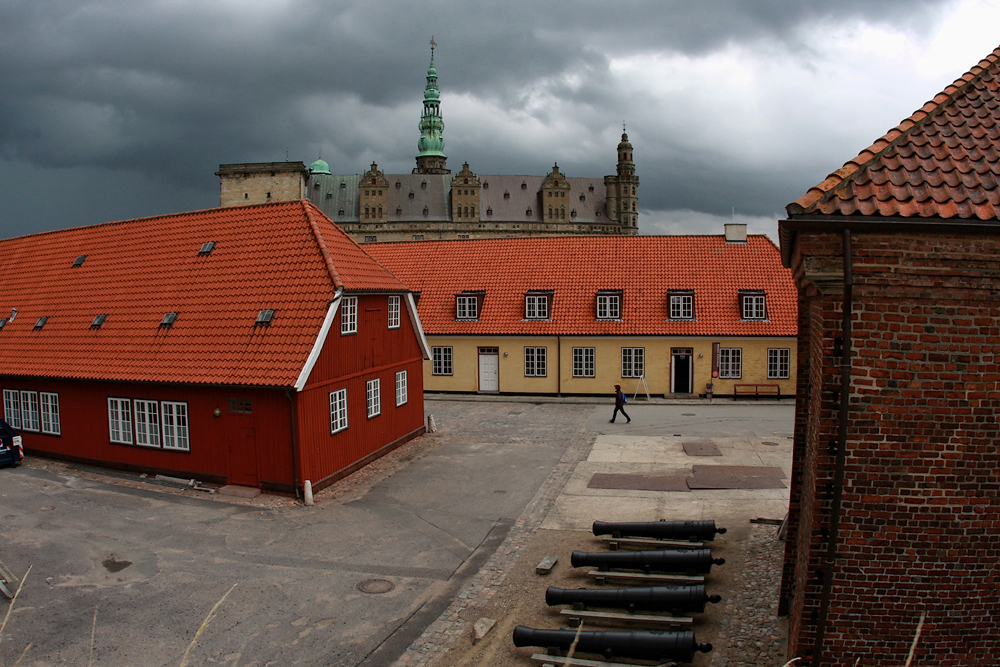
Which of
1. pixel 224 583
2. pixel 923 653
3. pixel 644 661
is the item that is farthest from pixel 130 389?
pixel 923 653

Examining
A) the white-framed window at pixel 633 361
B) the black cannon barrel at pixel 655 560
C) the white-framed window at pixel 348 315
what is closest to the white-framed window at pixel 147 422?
the white-framed window at pixel 348 315

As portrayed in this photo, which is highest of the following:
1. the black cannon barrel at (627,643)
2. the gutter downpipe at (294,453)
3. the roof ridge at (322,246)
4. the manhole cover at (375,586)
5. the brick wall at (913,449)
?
the roof ridge at (322,246)

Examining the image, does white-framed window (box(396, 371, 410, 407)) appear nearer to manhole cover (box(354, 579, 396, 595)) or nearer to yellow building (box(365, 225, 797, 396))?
yellow building (box(365, 225, 797, 396))

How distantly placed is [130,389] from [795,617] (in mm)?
16711

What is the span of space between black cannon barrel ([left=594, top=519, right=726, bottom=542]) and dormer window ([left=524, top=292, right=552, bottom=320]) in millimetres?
19292

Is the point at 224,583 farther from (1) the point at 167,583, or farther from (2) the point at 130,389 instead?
(2) the point at 130,389

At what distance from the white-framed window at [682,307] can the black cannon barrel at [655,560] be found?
19876 millimetres

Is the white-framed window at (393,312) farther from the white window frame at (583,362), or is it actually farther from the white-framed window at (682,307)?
the white-framed window at (682,307)

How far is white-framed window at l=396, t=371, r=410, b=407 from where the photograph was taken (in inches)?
854

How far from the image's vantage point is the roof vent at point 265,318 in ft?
56.9

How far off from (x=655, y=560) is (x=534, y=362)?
796 inches

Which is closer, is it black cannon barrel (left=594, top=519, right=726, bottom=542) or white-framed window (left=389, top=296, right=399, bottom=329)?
black cannon barrel (left=594, top=519, right=726, bottom=542)

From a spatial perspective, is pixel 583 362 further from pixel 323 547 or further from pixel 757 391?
pixel 323 547

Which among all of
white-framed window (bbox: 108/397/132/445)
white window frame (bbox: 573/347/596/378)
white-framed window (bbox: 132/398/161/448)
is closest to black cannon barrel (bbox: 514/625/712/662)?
white-framed window (bbox: 132/398/161/448)
